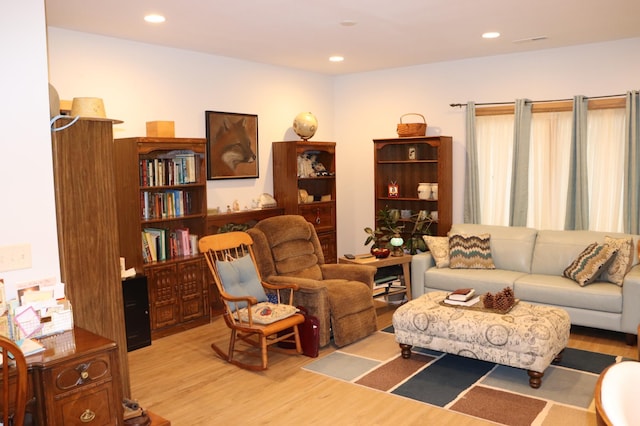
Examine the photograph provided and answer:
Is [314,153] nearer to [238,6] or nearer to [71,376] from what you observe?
[238,6]

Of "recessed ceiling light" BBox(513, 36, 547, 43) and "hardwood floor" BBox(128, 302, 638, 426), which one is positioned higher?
"recessed ceiling light" BBox(513, 36, 547, 43)

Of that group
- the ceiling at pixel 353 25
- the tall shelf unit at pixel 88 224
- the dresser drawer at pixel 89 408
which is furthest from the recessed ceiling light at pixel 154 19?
the dresser drawer at pixel 89 408

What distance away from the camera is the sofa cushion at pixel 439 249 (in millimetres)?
5715

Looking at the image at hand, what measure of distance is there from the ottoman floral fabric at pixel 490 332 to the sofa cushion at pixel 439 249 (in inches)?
50.6

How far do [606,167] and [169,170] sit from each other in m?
4.42

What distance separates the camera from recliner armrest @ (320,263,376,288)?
16.7ft

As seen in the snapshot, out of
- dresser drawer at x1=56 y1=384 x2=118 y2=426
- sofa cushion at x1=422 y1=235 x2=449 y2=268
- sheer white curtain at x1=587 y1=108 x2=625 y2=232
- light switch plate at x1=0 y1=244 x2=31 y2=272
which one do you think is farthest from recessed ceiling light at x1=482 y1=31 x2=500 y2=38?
dresser drawer at x1=56 y1=384 x2=118 y2=426

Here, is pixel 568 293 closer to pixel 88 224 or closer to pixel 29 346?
pixel 88 224

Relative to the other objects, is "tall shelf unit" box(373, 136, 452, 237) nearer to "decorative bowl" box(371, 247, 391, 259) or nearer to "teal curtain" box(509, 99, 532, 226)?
"teal curtain" box(509, 99, 532, 226)

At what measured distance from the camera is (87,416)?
230 centimetres

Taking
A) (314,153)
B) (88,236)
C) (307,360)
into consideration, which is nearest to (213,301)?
(307,360)

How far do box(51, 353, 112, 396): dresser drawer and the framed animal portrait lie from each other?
12.6 feet

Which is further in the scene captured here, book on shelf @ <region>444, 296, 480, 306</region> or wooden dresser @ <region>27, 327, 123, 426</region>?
book on shelf @ <region>444, 296, 480, 306</region>

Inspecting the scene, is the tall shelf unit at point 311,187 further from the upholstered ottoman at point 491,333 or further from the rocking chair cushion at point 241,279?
the upholstered ottoman at point 491,333
